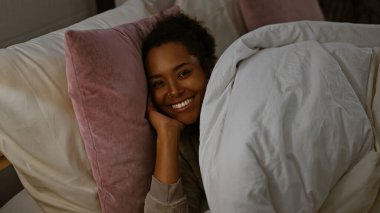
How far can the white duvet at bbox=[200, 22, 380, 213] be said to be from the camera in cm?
70

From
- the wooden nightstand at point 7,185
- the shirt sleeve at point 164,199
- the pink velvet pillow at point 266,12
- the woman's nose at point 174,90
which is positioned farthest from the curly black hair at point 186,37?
the wooden nightstand at point 7,185

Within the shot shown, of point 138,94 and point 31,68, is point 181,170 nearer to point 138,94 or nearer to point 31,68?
point 138,94

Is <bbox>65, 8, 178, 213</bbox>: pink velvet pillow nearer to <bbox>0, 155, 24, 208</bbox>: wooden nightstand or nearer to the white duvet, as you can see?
the white duvet

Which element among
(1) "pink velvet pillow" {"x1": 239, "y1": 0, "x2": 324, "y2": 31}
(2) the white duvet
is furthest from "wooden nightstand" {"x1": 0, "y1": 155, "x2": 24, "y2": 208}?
(1) "pink velvet pillow" {"x1": 239, "y1": 0, "x2": 324, "y2": 31}

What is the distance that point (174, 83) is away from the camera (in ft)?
3.63

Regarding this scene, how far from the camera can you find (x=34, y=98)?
3.14ft

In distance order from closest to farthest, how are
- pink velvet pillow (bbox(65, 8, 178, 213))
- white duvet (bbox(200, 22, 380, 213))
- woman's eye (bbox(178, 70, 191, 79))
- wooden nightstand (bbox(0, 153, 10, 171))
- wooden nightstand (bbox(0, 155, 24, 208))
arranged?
white duvet (bbox(200, 22, 380, 213)), pink velvet pillow (bbox(65, 8, 178, 213)), wooden nightstand (bbox(0, 153, 10, 171)), woman's eye (bbox(178, 70, 191, 79)), wooden nightstand (bbox(0, 155, 24, 208))

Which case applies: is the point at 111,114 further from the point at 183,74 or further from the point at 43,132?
the point at 183,74

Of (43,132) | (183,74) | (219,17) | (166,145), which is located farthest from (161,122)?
(219,17)

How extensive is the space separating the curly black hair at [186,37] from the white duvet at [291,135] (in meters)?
0.28

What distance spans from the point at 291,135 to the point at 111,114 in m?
0.42

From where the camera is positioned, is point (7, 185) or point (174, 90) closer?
point (174, 90)

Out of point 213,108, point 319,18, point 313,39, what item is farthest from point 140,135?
point 319,18

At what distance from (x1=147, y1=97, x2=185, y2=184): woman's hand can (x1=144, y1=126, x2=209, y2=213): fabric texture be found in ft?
0.07
